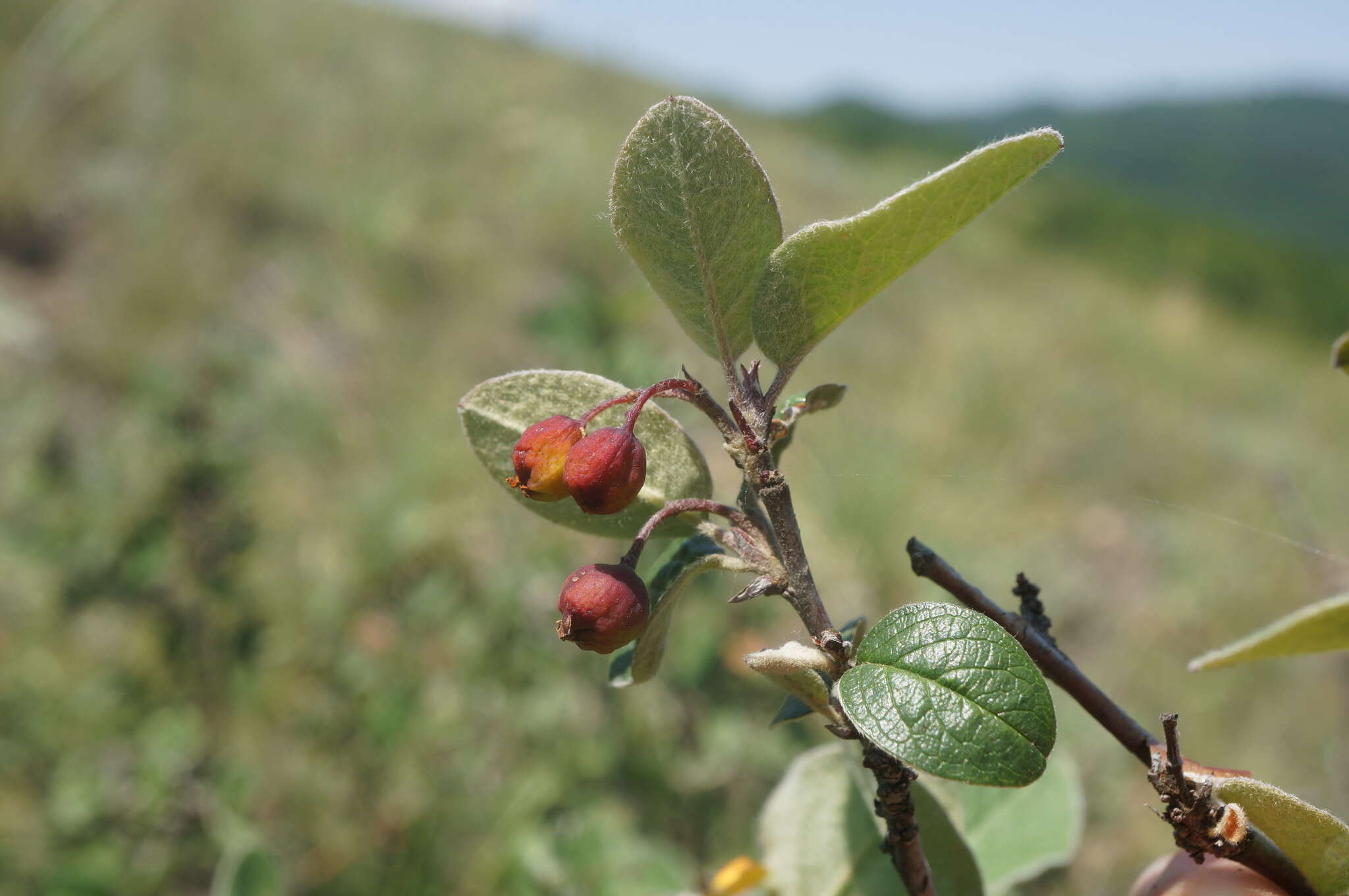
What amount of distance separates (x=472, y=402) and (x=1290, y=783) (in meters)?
4.07

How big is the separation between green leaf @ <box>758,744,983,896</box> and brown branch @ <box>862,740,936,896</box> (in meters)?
0.12

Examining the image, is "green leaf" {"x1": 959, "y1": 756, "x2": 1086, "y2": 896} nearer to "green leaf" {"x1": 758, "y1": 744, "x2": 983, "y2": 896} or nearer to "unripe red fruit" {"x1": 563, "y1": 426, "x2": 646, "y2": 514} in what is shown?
"green leaf" {"x1": 758, "y1": 744, "x2": 983, "y2": 896}

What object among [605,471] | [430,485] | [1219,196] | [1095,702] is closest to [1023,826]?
[1095,702]

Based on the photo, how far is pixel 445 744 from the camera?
2318 mm

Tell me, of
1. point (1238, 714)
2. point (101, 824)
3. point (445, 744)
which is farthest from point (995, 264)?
point (101, 824)

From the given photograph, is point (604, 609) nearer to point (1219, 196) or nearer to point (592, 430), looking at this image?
point (592, 430)

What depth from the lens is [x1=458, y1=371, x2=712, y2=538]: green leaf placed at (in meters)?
0.56

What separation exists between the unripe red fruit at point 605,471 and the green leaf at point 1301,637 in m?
0.28

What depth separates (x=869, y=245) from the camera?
468mm

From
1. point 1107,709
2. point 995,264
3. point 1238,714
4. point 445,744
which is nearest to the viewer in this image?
point 1107,709

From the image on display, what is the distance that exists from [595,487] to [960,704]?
0.21 meters

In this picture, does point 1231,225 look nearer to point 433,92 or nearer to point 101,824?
point 433,92

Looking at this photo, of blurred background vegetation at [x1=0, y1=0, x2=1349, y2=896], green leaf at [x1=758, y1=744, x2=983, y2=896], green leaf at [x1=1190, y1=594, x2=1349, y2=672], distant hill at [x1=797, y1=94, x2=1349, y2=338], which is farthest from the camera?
distant hill at [x1=797, y1=94, x2=1349, y2=338]

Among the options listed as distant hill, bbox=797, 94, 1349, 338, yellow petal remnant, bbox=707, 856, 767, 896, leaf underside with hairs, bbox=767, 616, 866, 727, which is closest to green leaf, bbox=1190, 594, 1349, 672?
leaf underside with hairs, bbox=767, 616, 866, 727
